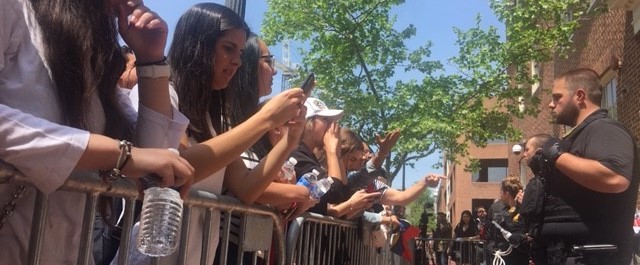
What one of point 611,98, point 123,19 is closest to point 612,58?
point 611,98

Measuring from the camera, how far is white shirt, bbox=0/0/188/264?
1.46m

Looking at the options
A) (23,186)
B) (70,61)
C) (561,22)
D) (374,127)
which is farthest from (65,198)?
(374,127)

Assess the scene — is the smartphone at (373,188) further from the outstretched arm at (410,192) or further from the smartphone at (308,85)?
the smartphone at (308,85)

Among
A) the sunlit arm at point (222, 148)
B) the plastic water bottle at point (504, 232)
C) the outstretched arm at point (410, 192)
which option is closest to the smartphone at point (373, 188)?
the outstretched arm at point (410, 192)

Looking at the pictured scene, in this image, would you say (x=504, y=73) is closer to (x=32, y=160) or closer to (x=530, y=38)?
(x=530, y=38)

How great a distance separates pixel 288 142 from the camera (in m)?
2.81

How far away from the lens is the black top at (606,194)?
3.69m

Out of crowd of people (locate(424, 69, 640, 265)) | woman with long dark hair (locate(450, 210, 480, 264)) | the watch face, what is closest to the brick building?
woman with long dark hair (locate(450, 210, 480, 264))

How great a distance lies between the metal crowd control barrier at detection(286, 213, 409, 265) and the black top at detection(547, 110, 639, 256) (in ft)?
A: 4.54

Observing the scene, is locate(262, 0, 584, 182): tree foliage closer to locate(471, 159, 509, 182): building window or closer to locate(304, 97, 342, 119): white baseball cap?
locate(304, 97, 342, 119): white baseball cap

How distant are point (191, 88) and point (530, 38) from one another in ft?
48.9

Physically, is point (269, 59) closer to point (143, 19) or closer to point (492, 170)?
point (143, 19)

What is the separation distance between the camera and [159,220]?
170 centimetres

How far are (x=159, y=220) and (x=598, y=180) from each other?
8.90 feet
